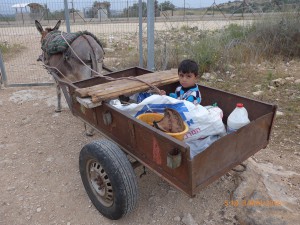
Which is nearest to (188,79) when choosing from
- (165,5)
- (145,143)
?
(145,143)

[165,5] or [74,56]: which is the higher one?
[165,5]

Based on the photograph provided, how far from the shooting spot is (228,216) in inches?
99.9

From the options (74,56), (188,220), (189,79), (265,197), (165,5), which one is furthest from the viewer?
(165,5)

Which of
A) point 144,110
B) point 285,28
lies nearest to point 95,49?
point 144,110

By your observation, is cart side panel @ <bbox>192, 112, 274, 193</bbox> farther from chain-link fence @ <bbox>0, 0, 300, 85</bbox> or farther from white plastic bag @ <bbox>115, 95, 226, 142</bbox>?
chain-link fence @ <bbox>0, 0, 300, 85</bbox>

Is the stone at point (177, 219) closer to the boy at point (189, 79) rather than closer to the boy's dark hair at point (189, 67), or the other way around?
the boy at point (189, 79)

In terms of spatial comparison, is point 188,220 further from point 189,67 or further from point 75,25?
point 75,25

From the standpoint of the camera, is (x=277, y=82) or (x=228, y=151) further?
(x=277, y=82)

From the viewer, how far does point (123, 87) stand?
2641mm

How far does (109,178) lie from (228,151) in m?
0.93

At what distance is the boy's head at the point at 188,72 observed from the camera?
2.69m

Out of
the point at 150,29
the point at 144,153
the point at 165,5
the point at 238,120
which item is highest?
the point at 165,5

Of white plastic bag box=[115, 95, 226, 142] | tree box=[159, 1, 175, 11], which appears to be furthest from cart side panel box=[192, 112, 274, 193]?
tree box=[159, 1, 175, 11]

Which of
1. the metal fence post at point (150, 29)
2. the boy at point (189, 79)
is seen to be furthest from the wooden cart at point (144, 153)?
the metal fence post at point (150, 29)
